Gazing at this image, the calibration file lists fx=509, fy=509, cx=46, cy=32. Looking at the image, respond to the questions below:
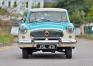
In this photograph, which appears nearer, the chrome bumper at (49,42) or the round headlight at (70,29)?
the chrome bumper at (49,42)

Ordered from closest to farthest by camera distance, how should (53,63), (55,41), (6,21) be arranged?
1. (53,63)
2. (55,41)
3. (6,21)

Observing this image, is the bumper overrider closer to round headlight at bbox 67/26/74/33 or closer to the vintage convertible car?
the vintage convertible car

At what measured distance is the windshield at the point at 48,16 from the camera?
2241 cm

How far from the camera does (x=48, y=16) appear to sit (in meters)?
22.6

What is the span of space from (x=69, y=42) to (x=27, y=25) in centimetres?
195

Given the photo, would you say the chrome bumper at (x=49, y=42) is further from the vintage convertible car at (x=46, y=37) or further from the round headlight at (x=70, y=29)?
the round headlight at (x=70, y=29)

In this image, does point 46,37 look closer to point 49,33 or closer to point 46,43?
point 49,33

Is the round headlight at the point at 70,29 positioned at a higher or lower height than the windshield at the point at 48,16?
lower

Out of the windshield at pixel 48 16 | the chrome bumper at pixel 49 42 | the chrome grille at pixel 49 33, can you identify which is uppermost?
the windshield at pixel 48 16

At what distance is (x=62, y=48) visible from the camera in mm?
21188

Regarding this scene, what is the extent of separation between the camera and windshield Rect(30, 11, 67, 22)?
882 inches

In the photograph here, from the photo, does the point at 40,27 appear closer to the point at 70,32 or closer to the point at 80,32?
the point at 70,32

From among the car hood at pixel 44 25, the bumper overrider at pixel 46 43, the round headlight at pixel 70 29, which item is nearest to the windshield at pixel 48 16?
the car hood at pixel 44 25

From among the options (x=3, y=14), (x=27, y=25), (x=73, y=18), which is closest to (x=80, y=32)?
(x=73, y=18)
